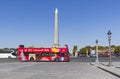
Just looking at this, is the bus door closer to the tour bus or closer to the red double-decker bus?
the red double-decker bus

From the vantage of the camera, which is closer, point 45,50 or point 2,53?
point 45,50

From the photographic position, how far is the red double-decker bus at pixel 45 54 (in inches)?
3009

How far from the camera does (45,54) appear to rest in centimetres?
7644

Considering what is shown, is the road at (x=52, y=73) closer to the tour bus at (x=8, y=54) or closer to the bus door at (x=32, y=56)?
the bus door at (x=32, y=56)

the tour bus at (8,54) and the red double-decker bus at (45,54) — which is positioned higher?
the tour bus at (8,54)

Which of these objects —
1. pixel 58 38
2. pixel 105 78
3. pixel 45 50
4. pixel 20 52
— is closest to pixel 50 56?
pixel 45 50

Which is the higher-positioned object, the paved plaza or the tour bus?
the tour bus

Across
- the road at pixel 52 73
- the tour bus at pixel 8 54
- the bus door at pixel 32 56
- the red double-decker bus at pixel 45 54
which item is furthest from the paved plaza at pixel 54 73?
the tour bus at pixel 8 54

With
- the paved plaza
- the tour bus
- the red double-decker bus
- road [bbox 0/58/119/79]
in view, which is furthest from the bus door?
the tour bus

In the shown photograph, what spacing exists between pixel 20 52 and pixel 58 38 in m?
22.7

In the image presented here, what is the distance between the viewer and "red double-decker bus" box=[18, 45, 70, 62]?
251 feet

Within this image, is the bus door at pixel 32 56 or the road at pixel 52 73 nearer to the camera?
the road at pixel 52 73

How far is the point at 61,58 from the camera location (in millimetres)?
76750

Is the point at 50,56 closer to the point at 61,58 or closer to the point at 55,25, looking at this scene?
the point at 61,58
